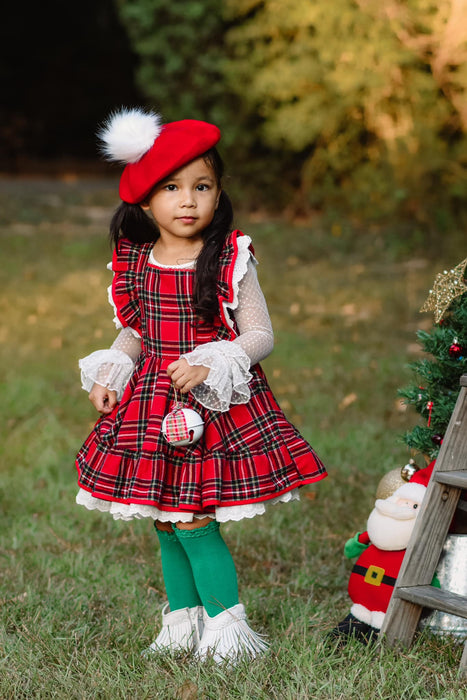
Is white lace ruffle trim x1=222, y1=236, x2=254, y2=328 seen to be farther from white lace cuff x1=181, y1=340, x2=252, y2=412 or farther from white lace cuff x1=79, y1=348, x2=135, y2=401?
white lace cuff x1=79, y1=348, x2=135, y2=401

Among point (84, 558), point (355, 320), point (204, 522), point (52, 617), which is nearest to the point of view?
point (204, 522)

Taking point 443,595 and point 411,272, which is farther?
point 411,272

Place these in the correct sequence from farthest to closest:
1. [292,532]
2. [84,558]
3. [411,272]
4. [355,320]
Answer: [411,272]
[355,320]
[292,532]
[84,558]

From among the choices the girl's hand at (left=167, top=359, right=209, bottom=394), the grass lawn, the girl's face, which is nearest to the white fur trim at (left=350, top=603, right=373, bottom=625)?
the grass lawn

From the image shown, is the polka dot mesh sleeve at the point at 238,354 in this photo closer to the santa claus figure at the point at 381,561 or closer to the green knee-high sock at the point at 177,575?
the green knee-high sock at the point at 177,575

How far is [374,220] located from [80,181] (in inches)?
419

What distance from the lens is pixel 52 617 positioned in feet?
9.63

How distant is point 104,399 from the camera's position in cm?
272

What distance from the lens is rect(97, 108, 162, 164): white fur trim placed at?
2.61 meters

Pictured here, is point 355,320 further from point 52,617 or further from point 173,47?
point 173,47

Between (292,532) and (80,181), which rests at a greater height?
(80,181)

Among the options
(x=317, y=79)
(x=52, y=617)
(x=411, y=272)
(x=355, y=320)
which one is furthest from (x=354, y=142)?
(x=52, y=617)

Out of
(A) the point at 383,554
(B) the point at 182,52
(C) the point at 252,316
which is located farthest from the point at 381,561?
(B) the point at 182,52

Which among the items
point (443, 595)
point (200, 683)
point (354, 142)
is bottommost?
point (200, 683)
